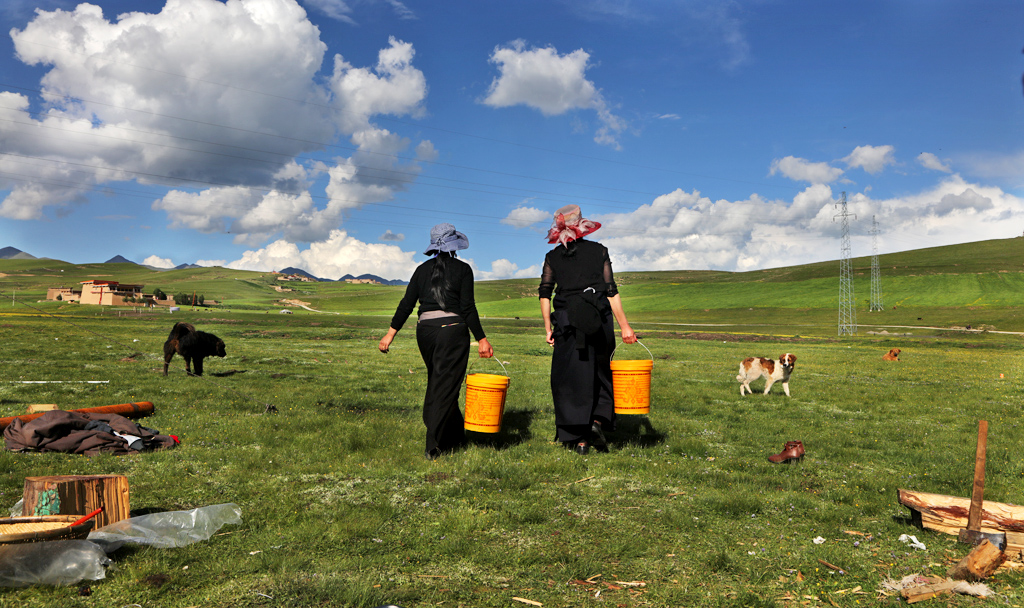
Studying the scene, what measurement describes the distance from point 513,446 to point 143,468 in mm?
4581

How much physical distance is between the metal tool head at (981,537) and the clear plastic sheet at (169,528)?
6239 millimetres

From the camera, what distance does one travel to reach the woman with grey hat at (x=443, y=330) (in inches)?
290


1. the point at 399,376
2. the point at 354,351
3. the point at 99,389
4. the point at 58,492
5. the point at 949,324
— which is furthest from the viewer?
the point at 949,324

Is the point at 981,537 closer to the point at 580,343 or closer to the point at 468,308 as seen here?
the point at 580,343

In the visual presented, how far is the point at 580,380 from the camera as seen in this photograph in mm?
7656

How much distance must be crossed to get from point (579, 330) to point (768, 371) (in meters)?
8.45

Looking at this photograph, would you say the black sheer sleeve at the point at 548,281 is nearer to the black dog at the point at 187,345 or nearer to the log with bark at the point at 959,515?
the log with bark at the point at 959,515

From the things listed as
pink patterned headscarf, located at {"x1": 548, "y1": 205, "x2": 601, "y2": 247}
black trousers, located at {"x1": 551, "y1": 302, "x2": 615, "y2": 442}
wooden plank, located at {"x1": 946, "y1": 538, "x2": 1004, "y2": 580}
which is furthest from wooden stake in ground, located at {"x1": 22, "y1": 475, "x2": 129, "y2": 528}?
wooden plank, located at {"x1": 946, "y1": 538, "x2": 1004, "y2": 580}

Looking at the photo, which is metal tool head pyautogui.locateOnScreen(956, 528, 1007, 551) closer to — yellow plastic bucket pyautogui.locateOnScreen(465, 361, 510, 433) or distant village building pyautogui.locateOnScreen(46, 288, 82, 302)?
yellow plastic bucket pyautogui.locateOnScreen(465, 361, 510, 433)

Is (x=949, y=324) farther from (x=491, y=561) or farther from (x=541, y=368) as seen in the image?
(x=491, y=561)

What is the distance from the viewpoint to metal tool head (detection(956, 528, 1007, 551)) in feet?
14.5

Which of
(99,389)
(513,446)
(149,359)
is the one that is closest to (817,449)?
(513,446)

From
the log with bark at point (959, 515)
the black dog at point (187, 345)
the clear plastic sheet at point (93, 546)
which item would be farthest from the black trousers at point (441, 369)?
the black dog at point (187, 345)

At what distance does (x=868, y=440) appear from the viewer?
29.4 ft
